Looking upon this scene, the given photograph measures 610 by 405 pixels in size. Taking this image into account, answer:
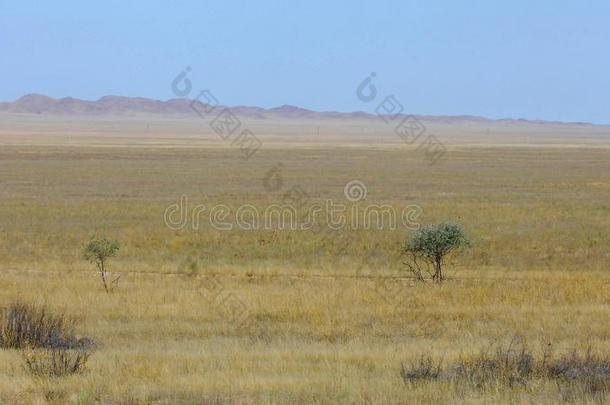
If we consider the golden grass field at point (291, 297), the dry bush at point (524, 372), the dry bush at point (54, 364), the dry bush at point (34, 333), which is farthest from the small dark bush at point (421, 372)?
the dry bush at point (34, 333)

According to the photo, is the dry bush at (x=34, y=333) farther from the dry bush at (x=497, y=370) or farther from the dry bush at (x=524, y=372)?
the dry bush at (x=497, y=370)

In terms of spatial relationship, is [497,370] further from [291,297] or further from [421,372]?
[291,297]

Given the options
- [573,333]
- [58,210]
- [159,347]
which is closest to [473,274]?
[573,333]

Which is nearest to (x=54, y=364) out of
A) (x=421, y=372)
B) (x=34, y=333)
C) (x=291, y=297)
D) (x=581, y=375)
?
(x=34, y=333)

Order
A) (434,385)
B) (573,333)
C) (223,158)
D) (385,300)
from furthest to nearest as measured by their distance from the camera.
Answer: (223,158)
(385,300)
(573,333)
(434,385)

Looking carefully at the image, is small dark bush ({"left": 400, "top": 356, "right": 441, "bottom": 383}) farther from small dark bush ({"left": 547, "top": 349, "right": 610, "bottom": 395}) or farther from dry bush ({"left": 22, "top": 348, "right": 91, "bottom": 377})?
dry bush ({"left": 22, "top": 348, "right": 91, "bottom": 377})

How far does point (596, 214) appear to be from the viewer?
114 feet

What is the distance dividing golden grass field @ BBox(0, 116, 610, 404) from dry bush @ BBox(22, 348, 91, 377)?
0.15m

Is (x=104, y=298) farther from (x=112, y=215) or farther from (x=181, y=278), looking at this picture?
(x=112, y=215)

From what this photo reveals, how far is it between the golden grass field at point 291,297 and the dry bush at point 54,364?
0.48 feet

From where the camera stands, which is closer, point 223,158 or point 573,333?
point 573,333

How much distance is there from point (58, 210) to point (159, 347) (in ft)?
83.8

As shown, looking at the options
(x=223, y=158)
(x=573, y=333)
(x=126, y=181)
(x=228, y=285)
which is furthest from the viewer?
(x=223, y=158)

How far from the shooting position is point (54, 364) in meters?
8.42
